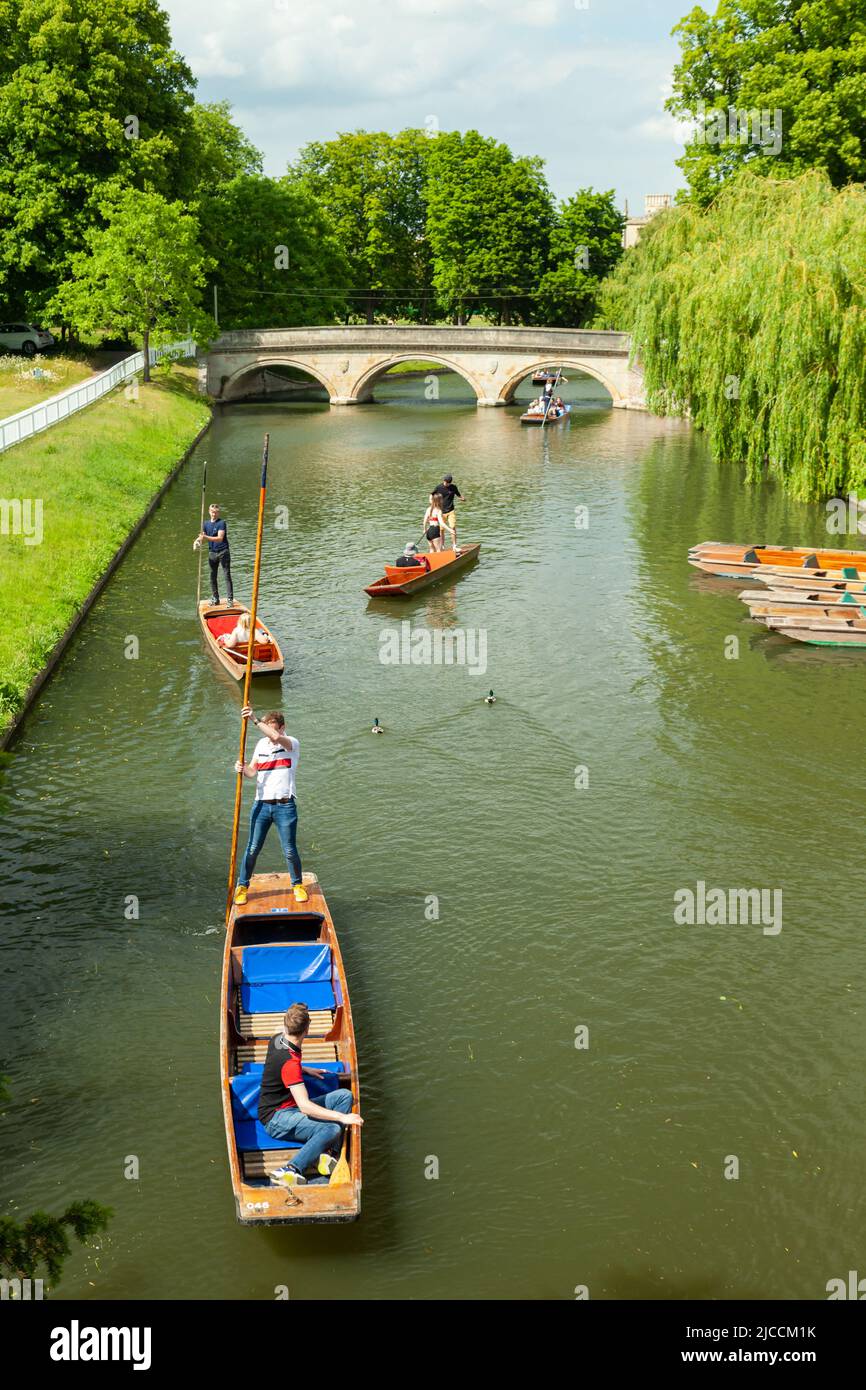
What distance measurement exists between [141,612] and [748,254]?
2062 centimetres

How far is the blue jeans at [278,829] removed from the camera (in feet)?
45.1

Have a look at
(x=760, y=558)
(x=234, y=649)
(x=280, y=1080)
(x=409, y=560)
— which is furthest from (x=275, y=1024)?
(x=760, y=558)

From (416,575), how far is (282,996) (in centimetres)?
1628

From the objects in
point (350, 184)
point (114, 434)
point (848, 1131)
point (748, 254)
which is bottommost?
point (848, 1131)

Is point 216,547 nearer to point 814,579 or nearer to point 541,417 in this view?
point 814,579

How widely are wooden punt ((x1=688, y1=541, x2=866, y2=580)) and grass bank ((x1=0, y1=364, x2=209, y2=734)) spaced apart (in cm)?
1391

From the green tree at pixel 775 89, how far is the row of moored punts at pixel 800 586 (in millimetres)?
32232

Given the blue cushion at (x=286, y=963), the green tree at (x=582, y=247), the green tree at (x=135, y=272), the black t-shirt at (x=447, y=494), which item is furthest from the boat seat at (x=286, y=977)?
the green tree at (x=582, y=247)

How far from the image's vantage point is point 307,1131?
32.4 ft

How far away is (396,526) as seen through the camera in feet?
113

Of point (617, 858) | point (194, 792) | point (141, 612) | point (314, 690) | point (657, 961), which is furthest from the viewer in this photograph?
point (141, 612)

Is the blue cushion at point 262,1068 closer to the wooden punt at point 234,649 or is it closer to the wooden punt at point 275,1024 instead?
the wooden punt at point 275,1024
